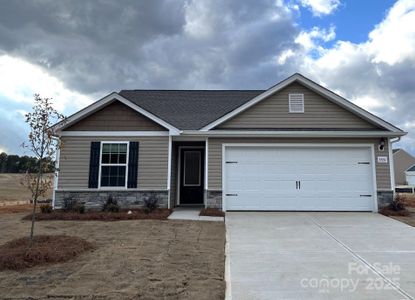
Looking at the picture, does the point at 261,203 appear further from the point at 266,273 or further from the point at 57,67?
the point at 57,67

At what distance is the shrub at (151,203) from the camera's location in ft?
34.6

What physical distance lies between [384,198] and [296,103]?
4.62m

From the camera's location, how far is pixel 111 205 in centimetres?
1044

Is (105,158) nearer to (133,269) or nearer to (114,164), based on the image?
(114,164)

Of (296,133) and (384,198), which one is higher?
(296,133)

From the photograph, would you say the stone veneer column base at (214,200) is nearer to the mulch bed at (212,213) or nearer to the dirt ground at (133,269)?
the mulch bed at (212,213)

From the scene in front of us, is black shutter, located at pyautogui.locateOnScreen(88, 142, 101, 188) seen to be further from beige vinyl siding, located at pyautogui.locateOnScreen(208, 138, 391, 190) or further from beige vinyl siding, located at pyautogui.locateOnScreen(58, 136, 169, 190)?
beige vinyl siding, located at pyautogui.locateOnScreen(208, 138, 391, 190)

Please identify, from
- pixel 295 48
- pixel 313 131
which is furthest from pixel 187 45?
pixel 313 131

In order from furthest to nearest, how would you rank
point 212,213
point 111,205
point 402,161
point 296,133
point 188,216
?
point 402,161 → point 296,133 → point 111,205 → point 212,213 → point 188,216

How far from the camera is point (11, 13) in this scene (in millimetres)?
10836

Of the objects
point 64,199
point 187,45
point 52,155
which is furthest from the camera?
point 187,45

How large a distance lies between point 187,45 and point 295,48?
587cm

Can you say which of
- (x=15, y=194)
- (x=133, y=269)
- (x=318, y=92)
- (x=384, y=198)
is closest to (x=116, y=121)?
(x=133, y=269)

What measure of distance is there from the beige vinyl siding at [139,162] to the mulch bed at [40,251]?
14.9ft
